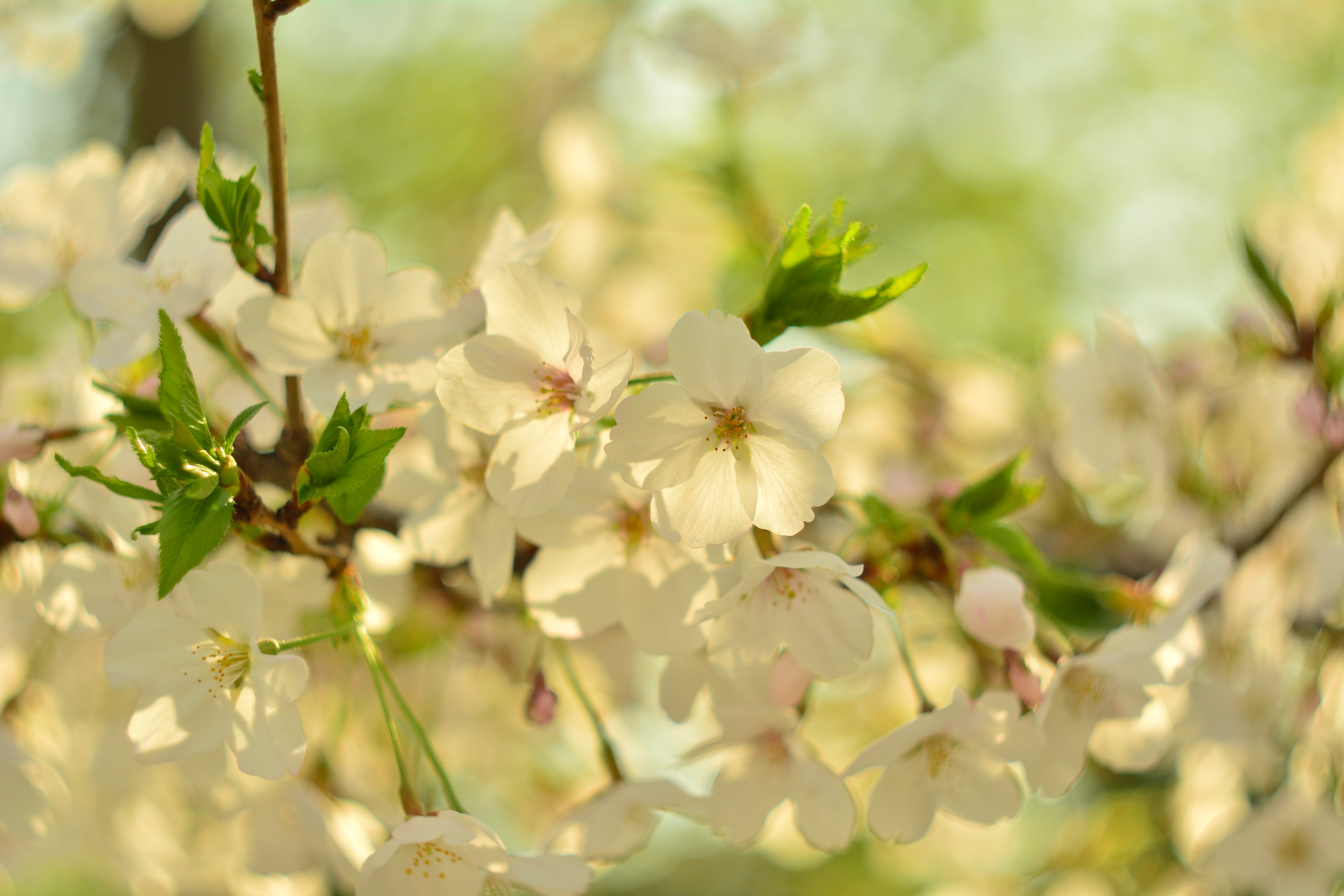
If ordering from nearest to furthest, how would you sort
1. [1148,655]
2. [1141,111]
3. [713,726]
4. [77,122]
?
1. [1148,655]
2. [713,726]
3. [77,122]
4. [1141,111]

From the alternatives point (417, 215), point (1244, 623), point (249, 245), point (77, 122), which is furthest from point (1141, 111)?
point (249, 245)

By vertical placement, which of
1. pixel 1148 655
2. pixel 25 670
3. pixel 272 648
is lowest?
pixel 25 670

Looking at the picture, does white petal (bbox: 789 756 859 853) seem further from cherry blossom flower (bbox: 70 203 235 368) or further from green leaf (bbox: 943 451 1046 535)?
cherry blossom flower (bbox: 70 203 235 368)

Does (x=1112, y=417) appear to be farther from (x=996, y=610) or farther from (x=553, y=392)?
(x=553, y=392)

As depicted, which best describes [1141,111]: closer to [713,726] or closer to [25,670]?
[713,726]

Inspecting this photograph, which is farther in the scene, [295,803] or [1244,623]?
[1244,623]

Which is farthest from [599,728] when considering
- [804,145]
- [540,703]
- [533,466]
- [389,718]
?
[804,145]

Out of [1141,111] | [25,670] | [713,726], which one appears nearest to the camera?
[25,670]

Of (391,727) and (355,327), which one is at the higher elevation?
(355,327)
